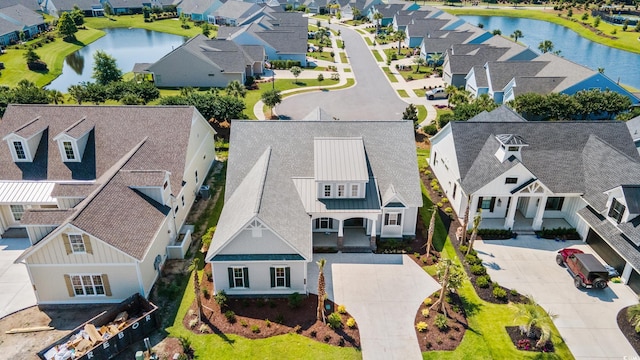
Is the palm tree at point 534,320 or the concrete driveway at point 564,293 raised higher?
the palm tree at point 534,320

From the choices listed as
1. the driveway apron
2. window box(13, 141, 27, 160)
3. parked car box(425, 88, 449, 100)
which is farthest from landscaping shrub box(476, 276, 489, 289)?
parked car box(425, 88, 449, 100)

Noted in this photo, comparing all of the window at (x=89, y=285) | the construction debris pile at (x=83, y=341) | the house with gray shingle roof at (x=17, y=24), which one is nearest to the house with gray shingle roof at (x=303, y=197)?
the construction debris pile at (x=83, y=341)

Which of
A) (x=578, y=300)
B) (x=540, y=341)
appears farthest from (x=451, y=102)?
(x=540, y=341)

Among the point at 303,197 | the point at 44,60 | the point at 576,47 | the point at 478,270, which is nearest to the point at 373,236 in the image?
the point at 303,197

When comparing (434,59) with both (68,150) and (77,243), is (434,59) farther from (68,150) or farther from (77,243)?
(77,243)

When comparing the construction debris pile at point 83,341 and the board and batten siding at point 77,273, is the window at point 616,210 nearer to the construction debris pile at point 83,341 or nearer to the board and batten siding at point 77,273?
the board and batten siding at point 77,273

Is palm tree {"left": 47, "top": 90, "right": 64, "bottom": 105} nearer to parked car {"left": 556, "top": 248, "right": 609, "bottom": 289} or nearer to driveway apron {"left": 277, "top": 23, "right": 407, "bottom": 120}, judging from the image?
driveway apron {"left": 277, "top": 23, "right": 407, "bottom": 120}
